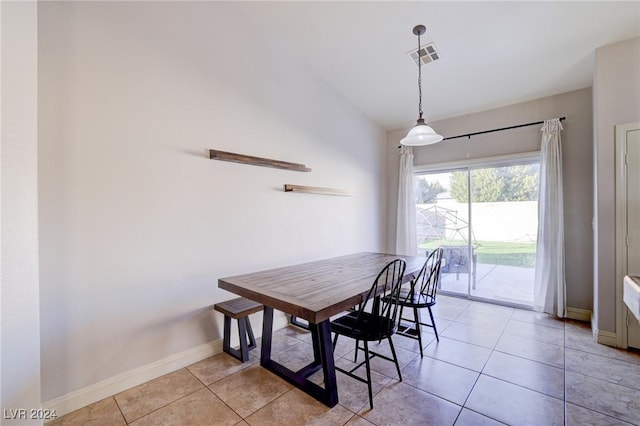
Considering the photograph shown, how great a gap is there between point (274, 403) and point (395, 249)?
3.53m

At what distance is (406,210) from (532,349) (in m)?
2.52

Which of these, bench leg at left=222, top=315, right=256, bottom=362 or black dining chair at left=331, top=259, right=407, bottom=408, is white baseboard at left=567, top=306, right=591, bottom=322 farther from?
bench leg at left=222, top=315, right=256, bottom=362

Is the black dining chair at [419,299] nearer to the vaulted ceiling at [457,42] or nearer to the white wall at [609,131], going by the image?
the white wall at [609,131]

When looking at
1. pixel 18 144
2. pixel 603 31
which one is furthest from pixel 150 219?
pixel 603 31

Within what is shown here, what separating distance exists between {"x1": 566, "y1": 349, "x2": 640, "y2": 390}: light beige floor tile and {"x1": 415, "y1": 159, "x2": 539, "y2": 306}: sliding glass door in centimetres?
135

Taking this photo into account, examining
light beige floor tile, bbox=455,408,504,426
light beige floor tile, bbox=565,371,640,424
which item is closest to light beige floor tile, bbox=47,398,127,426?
light beige floor tile, bbox=455,408,504,426

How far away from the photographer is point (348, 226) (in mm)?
4238

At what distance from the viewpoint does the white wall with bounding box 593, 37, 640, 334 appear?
2.62 m

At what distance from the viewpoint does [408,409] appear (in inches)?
71.9

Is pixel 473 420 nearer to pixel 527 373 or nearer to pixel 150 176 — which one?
pixel 527 373

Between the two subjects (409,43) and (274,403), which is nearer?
(274,403)

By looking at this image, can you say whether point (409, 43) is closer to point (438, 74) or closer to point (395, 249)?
point (438, 74)

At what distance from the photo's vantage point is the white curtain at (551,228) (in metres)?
3.38

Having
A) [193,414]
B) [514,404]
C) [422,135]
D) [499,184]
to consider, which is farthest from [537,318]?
[193,414]
